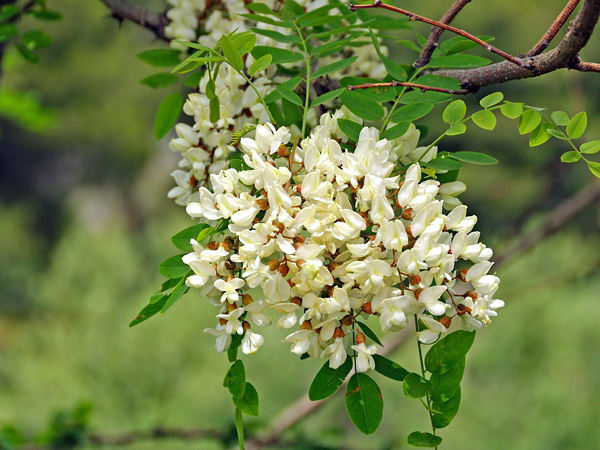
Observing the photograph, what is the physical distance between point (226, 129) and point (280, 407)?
2.59 metres

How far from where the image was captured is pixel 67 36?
6684 mm

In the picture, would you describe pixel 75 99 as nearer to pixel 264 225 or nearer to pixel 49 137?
pixel 49 137

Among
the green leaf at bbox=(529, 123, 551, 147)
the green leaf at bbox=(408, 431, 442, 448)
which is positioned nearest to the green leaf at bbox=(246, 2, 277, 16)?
the green leaf at bbox=(529, 123, 551, 147)

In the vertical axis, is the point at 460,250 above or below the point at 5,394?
above

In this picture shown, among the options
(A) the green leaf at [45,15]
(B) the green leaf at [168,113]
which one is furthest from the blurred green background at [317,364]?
(B) the green leaf at [168,113]

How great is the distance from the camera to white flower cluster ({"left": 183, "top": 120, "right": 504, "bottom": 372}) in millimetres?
318

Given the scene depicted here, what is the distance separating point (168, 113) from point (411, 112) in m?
0.25

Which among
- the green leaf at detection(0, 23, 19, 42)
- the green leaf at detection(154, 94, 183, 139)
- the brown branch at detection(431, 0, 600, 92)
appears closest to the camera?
the brown branch at detection(431, 0, 600, 92)

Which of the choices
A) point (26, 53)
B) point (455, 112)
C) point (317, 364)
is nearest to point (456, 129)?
point (455, 112)

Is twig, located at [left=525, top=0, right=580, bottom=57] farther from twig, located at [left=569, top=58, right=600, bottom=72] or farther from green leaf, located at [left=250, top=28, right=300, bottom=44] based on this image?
green leaf, located at [left=250, top=28, right=300, bottom=44]

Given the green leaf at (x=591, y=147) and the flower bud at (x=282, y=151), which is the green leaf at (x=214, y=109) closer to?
the flower bud at (x=282, y=151)

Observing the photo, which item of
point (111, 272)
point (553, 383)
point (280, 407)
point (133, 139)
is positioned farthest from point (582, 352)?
point (133, 139)

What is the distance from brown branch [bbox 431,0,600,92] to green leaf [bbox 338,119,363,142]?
0.09 meters

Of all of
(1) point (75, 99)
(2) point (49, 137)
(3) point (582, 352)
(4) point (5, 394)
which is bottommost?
(2) point (49, 137)
